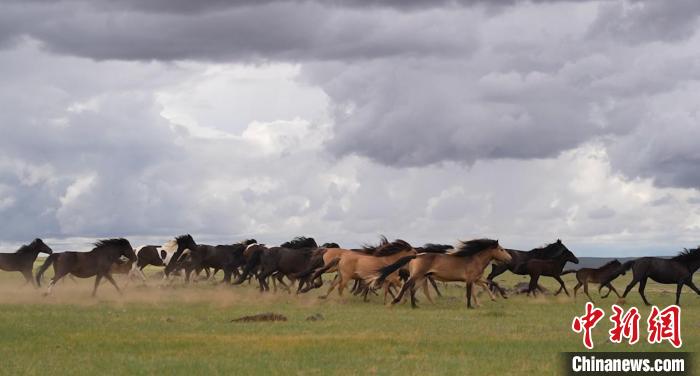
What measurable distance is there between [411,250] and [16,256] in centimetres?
1655

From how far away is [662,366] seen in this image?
591 inches

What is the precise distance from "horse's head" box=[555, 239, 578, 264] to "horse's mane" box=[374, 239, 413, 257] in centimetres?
785

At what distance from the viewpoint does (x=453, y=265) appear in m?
27.8

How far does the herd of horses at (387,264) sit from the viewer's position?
28.1m

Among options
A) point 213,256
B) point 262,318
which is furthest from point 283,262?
point 262,318

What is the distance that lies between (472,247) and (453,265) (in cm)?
94

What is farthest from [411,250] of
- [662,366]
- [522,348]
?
[662,366]

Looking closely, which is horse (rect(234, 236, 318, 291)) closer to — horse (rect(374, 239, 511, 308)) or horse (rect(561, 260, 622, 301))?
horse (rect(374, 239, 511, 308))

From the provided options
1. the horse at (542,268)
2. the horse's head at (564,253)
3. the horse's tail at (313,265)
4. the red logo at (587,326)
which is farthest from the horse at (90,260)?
the red logo at (587,326)

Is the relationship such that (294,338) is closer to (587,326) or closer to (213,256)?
(587,326)

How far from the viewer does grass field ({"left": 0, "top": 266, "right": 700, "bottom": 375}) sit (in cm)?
1472

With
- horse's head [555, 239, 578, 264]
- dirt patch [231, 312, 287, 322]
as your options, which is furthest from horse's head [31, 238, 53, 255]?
horse's head [555, 239, 578, 264]

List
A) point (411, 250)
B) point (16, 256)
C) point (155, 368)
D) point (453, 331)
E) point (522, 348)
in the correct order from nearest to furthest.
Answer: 1. point (155, 368)
2. point (522, 348)
3. point (453, 331)
4. point (411, 250)
5. point (16, 256)

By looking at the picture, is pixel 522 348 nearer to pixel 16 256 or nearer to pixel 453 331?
pixel 453 331
